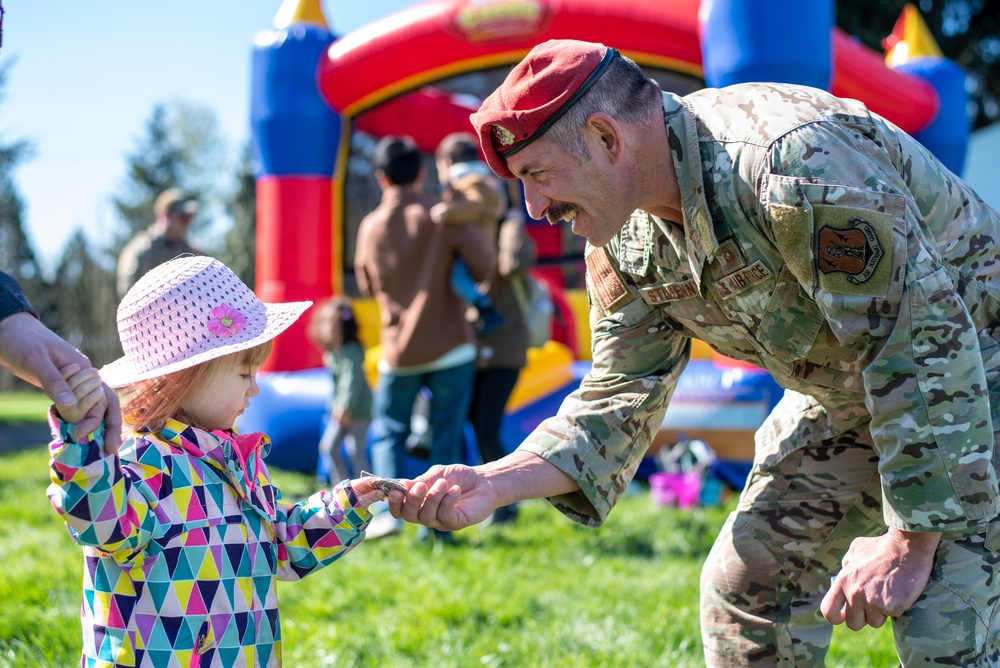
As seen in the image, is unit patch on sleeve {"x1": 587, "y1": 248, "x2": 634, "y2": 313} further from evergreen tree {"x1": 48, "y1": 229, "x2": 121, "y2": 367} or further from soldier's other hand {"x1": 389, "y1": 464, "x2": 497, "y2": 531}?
evergreen tree {"x1": 48, "y1": 229, "x2": 121, "y2": 367}

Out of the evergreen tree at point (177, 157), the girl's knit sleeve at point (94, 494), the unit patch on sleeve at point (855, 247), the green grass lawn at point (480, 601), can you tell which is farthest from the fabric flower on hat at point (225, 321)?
the evergreen tree at point (177, 157)

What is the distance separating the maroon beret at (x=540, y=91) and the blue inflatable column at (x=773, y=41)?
451 cm

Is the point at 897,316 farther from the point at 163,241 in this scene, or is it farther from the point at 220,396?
the point at 163,241

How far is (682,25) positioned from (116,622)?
595 centimetres

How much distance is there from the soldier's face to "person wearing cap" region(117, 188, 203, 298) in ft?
15.1

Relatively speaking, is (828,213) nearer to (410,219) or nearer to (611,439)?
(611,439)

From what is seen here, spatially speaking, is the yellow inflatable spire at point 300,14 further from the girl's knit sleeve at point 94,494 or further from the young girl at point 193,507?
the girl's knit sleeve at point 94,494

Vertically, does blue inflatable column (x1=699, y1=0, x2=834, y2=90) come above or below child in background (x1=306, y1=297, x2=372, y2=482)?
above

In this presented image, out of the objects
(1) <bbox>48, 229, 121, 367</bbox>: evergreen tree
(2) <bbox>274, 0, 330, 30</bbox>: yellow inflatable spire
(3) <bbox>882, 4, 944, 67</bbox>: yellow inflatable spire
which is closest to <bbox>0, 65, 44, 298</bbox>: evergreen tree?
(1) <bbox>48, 229, 121, 367</bbox>: evergreen tree

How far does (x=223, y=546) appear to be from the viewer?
178 centimetres

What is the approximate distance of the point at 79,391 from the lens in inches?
55.3

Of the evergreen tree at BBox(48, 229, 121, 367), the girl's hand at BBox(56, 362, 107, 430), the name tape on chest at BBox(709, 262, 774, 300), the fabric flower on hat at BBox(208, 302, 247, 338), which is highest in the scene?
the name tape on chest at BBox(709, 262, 774, 300)

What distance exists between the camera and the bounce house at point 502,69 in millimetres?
6133

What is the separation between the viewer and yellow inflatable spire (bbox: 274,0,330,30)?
8258mm
